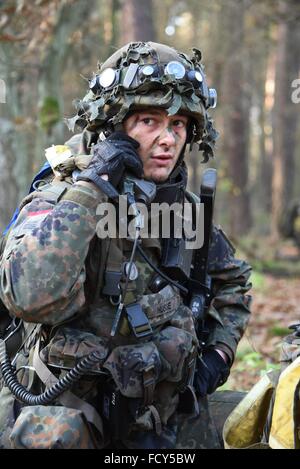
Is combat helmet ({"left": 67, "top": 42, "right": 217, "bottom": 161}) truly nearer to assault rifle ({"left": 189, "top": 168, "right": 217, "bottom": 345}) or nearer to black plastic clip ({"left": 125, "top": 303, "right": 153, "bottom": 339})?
assault rifle ({"left": 189, "top": 168, "right": 217, "bottom": 345})

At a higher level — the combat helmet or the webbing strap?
the combat helmet

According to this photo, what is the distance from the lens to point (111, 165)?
3.00 m

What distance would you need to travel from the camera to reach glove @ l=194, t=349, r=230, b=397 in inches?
141

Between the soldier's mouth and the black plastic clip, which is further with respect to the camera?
the soldier's mouth

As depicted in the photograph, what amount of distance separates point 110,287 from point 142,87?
1.10 m

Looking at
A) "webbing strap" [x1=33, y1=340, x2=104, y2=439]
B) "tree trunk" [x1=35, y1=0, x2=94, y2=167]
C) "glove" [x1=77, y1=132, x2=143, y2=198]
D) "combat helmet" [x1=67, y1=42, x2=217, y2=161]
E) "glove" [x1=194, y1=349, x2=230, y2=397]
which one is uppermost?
"tree trunk" [x1=35, y1=0, x2=94, y2=167]

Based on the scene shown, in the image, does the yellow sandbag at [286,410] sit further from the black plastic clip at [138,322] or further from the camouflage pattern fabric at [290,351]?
the black plastic clip at [138,322]

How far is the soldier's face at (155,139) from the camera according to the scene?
11.0ft

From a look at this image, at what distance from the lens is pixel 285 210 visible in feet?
47.1

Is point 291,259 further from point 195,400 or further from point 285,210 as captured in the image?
point 195,400

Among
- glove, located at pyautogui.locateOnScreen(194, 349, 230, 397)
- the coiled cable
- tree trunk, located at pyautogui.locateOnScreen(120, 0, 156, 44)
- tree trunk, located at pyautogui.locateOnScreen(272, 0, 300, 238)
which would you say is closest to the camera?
the coiled cable

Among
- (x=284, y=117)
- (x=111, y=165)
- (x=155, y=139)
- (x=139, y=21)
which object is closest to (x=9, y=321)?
(x=111, y=165)

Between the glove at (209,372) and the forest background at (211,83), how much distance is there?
3.90 feet

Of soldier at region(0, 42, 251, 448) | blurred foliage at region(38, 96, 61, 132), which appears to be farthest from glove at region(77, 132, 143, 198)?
blurred foliage at region(38, 96, 61, 132)
